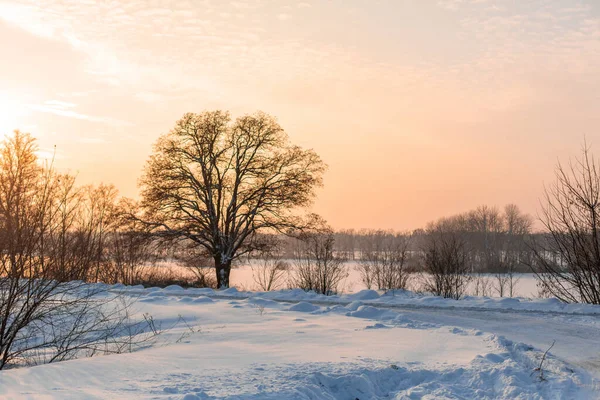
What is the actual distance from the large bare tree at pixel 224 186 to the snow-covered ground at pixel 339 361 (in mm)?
16145

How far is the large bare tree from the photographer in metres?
28.4

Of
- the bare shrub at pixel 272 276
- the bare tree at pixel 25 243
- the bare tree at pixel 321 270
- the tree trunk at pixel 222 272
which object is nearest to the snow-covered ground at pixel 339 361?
the bare tree at pixel 25 243

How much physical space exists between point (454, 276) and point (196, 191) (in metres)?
15.7

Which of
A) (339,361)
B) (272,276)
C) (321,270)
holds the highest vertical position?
(321,270)

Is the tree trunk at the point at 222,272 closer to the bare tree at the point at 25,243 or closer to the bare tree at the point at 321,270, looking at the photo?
the bare tree at the point at 321,270

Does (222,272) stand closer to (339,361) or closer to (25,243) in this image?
(25,243)

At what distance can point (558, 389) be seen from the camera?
6668mm

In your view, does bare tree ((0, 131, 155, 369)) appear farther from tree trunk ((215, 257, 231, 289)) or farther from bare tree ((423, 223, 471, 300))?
tree trunk ((215, 257, 231, 289))

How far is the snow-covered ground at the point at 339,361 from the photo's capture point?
5.75m

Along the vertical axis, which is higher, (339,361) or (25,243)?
(25,243)

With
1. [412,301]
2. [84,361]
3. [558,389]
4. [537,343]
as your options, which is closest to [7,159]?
[84,361]

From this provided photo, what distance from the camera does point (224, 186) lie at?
1180 inches

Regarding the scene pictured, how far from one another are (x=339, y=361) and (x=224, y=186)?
23.6 metres

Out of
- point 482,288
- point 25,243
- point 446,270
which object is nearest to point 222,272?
point 482,288
